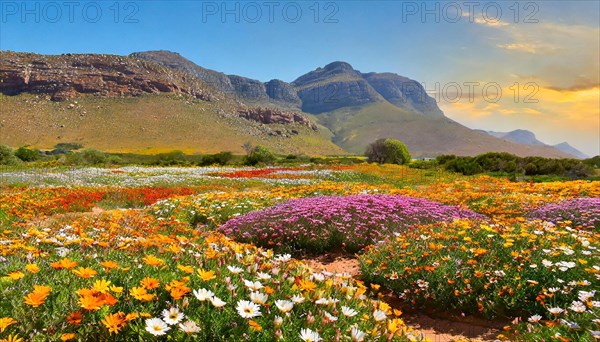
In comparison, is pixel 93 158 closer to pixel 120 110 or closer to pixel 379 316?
pixel 379 316

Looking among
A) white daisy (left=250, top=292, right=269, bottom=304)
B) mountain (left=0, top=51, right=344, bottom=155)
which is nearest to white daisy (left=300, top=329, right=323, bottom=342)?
white daisy (left=250, top=292, right=269, bottom=304)

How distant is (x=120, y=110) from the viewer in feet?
391

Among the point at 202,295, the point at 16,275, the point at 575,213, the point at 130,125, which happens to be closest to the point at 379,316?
the point at 202,295

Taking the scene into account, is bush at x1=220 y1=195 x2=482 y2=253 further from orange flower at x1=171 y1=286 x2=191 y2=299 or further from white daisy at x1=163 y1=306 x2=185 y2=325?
white daisy at x1=163 y1=306 x2=185 y2=325

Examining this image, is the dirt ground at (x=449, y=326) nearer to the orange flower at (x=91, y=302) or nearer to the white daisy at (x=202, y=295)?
the white daisy at (x=202, y=295)

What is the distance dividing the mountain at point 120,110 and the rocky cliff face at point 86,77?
0.30 meters

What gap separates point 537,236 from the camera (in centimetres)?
587

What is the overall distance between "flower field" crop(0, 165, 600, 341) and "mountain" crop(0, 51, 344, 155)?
90.8 metres

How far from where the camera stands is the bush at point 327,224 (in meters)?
8.05

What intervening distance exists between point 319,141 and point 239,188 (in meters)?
144

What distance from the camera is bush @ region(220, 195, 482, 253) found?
8.05 m

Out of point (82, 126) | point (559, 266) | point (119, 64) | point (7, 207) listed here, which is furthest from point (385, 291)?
point (119, 64)

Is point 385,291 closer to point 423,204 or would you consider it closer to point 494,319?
point 494,319

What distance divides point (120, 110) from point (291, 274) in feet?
429
